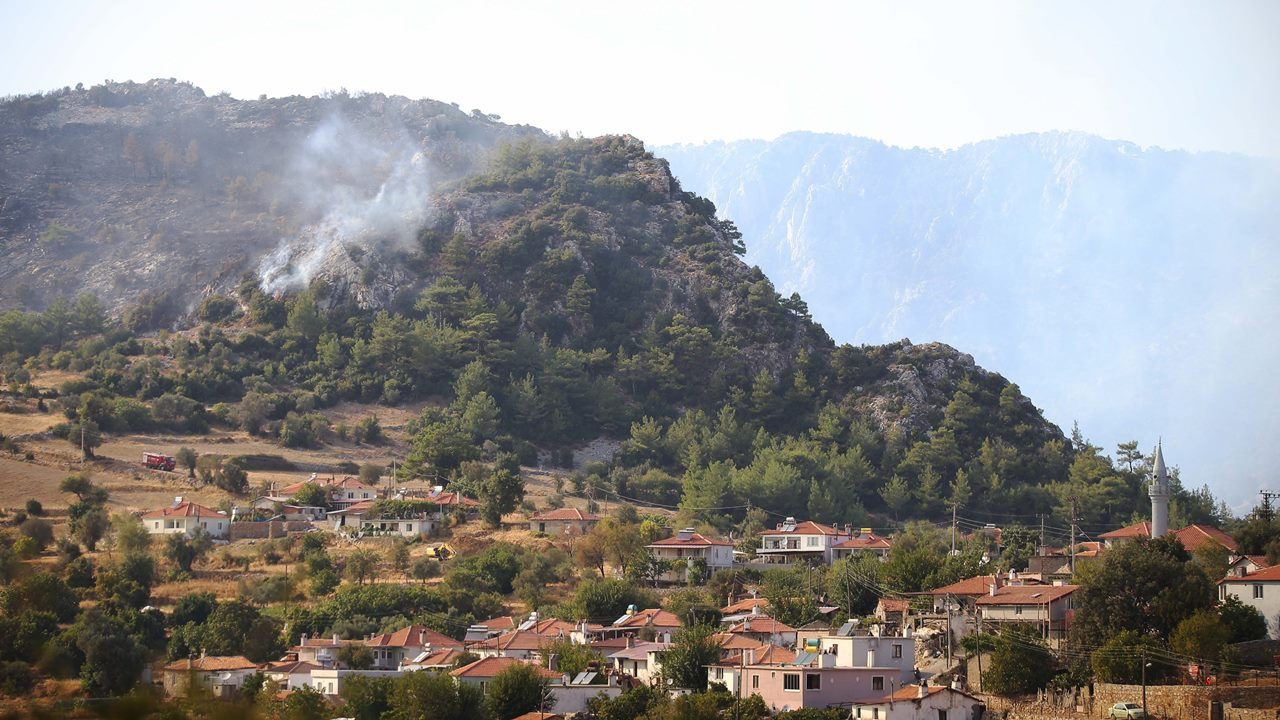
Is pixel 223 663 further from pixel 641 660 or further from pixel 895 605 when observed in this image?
pixel 895 605

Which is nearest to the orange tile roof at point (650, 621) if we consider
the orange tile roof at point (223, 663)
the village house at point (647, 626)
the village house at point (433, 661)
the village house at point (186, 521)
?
the village house at point (647, 626)

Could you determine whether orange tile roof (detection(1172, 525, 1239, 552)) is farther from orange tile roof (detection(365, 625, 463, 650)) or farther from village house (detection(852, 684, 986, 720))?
orange tile roof (detection(365, 625, 463, 650))

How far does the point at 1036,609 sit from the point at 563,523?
1163 inches

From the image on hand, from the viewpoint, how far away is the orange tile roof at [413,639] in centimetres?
5534

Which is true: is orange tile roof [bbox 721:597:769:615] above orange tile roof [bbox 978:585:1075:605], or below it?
below

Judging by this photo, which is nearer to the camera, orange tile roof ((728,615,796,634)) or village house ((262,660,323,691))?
village house ((262,660,323,691))

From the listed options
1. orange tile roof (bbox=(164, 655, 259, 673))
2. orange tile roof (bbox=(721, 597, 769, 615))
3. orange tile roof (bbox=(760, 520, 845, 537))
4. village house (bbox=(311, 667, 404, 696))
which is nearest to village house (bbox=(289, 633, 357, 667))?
village house (bbox=(311, 667, 404, 696))

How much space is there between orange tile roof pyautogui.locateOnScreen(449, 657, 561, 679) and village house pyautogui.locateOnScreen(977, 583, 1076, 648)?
13741 millimetres

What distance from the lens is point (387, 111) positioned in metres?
154

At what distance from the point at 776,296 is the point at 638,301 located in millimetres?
9584

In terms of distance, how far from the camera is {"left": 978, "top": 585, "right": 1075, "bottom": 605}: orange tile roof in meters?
51.7

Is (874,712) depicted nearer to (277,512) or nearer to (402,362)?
(277,512)

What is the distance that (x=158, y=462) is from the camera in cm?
8456

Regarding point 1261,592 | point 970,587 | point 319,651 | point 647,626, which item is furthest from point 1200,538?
Answer: point 319,651
